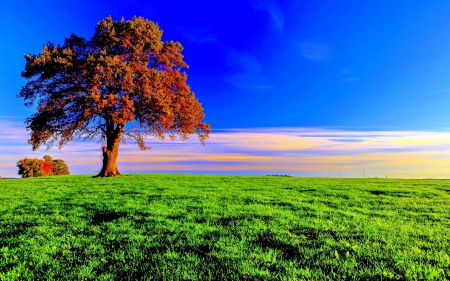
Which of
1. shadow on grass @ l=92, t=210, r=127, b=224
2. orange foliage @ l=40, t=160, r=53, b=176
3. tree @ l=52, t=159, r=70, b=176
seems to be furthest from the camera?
tree @ l=52, t=159, r=70, b=176

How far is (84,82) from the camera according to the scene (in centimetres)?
2853

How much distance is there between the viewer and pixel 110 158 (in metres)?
30.9

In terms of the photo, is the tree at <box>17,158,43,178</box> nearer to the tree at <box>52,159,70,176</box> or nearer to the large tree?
the tree at <box>52,159,70,176</box>

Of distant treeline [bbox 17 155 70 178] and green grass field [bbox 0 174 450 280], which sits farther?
distant treeline [bbox 17 155 70 178]

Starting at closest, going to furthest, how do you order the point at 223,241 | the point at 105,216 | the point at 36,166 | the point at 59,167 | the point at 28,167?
1. the point at 223,241
2. the point at 105,216
3. the point at 28,167
4. the point at 36,166
5. the point at 59,167

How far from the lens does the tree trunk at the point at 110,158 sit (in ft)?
101

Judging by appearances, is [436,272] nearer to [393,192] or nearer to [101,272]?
[101,272]

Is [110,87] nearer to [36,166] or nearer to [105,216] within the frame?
[105,216]

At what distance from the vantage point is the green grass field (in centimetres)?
595

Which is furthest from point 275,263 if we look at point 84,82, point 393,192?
point 84,82

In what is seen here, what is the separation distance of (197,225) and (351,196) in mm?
10202

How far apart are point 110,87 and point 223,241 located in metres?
26.9

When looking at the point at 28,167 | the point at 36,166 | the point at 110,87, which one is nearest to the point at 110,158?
the point at 110,87

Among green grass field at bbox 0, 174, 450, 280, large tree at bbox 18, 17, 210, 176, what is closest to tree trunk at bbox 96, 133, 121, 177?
large tree at bbox 18, 17, 210, 176
